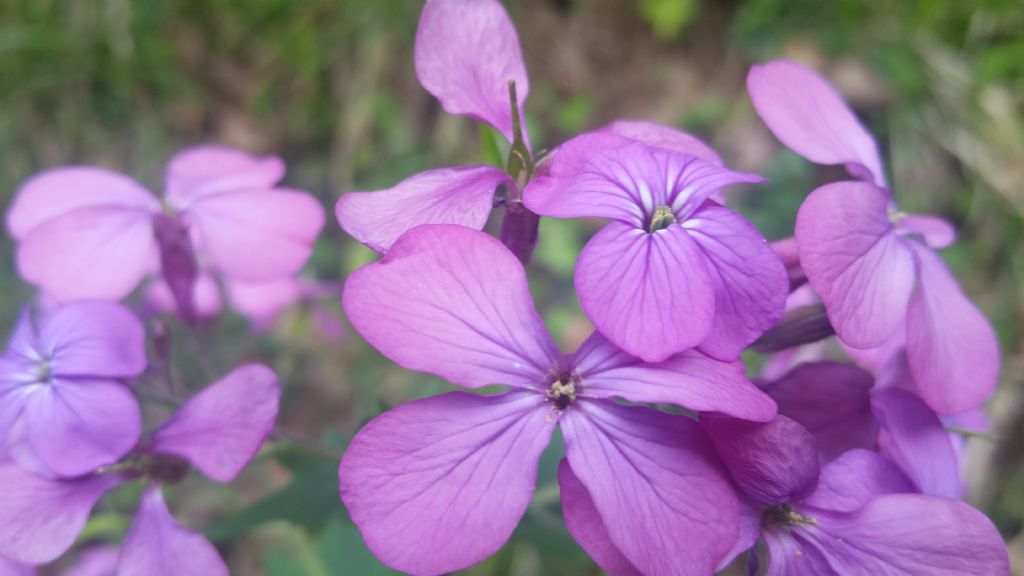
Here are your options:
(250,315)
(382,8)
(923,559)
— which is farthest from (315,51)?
Result: (923,559)

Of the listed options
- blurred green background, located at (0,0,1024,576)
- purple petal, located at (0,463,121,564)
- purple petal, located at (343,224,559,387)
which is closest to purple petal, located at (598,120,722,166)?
purple petal, located at (343,224,559,387)

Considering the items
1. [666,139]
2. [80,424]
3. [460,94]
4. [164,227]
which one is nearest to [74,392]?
[80,424]

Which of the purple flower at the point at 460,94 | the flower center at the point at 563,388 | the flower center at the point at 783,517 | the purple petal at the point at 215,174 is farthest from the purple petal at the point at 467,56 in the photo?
the flower center at the point at 783,517

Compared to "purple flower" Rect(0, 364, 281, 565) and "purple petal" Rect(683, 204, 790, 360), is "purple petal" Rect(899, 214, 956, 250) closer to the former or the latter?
"purple petal" Rect(683, 204, 790, 360)

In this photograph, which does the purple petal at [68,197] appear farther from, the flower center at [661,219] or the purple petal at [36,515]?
the flower center at [661,219]

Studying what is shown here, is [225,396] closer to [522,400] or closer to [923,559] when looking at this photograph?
[522,400]

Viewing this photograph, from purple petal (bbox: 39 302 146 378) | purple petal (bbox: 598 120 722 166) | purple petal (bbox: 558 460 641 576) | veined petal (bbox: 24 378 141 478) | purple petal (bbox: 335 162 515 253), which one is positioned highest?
purple petal (bbox: 598 120 722 166)
